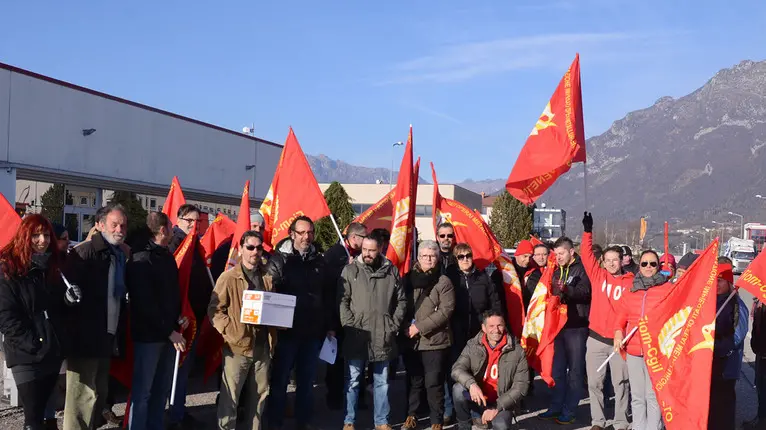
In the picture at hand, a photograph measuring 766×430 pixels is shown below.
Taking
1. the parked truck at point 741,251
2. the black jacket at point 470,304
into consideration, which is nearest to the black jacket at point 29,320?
the black jacket at point 470,304

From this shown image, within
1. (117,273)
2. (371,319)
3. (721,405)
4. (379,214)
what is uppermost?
(379,214)

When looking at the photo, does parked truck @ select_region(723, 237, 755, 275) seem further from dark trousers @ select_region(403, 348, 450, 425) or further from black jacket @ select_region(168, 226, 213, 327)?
black jacket @ select_region(168, 226, 213, 327)

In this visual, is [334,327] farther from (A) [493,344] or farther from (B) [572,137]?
(B) [572,137]

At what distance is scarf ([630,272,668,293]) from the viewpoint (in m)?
7.80

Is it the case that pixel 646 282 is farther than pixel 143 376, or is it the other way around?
pixel 646 282

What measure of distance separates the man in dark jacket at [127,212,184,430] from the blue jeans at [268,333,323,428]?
115 centimetres

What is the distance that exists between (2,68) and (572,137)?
14447mm

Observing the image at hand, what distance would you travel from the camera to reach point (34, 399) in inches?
240

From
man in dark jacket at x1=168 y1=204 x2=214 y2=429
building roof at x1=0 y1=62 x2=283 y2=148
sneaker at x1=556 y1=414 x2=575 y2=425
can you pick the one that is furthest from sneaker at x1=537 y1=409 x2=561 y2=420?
building roof at x1=0 y1=62 x2=283 y2=148

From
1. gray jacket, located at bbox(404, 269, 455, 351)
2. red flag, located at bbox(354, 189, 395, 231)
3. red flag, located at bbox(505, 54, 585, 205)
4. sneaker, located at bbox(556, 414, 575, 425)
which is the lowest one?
sneaker, located at bbox(556, 414, 575, 425)

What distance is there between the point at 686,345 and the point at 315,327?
3344 millimetres

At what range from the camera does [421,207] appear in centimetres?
6281

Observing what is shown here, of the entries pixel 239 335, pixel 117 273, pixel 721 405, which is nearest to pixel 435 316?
pixel 239 335

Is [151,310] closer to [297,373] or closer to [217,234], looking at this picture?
[297,373]
